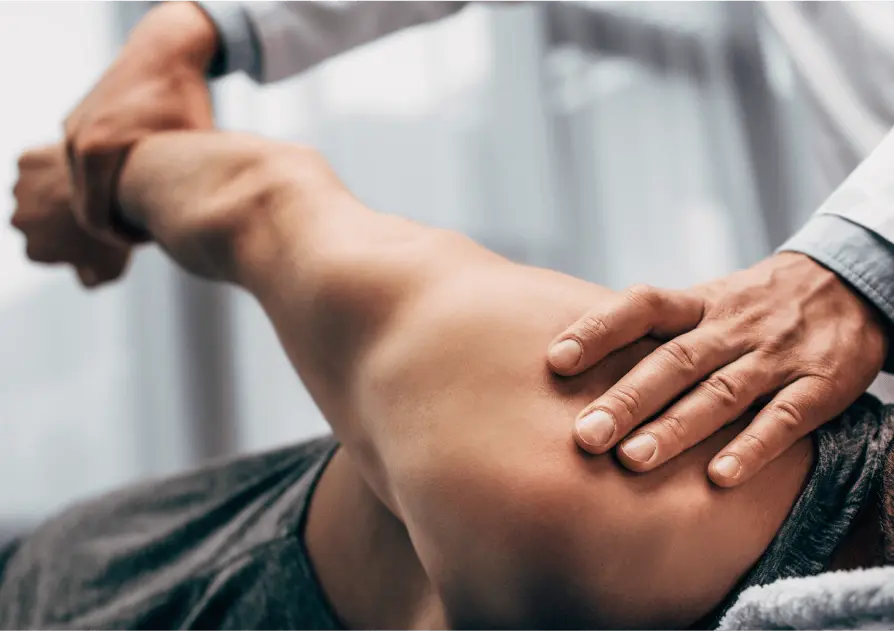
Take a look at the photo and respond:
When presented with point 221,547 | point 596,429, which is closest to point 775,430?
point 596,429

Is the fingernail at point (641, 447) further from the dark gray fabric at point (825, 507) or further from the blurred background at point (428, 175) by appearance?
the blurred background at point (428, 175)

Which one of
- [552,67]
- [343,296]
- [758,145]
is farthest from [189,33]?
[758,145]

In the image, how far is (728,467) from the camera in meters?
0.44

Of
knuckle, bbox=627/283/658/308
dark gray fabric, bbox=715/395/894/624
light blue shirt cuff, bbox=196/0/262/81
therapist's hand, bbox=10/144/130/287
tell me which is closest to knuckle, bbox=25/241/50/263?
therapist's hand, bbox=10/144/130/287

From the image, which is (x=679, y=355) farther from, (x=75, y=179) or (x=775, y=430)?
(x=75, y=179)

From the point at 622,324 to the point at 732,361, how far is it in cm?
11

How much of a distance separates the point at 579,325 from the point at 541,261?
156cm

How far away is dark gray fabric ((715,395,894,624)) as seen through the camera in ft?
1.43

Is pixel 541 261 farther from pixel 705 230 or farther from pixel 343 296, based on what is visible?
pixel 343 296

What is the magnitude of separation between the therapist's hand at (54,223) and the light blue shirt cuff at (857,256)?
0.80 meters

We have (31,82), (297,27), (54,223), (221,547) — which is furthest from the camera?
(31,82)

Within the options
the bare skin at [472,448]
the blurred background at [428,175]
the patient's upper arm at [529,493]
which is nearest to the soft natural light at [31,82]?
the blurred background at [428,175]

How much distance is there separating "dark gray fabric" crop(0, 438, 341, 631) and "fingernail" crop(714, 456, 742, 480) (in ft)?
1.13

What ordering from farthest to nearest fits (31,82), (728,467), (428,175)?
1. (428,175)
2. (31,82)
3. (728,467)
